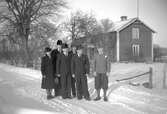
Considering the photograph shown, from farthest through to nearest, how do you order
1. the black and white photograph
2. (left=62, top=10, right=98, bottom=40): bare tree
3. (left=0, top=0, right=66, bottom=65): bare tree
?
(left=62, top=10, right=98, bottom=40): bare tree
(left=0, top=0, right=66, bottom=65): bare tree
the black and white photograph

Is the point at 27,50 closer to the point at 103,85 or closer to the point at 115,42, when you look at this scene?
the point at 115,42

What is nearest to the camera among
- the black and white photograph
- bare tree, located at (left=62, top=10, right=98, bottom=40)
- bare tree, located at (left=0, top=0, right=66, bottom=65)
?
the black and white photograph

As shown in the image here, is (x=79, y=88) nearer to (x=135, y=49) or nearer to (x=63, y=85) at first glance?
(x=63, y=85)

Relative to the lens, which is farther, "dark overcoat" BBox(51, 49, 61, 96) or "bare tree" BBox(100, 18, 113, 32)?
"bare tree" BBox(100, 18, 113, 32)

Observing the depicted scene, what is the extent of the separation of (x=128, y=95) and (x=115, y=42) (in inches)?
813

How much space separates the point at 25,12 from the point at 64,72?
1495cm

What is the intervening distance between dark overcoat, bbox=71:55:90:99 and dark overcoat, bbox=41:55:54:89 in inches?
30.0

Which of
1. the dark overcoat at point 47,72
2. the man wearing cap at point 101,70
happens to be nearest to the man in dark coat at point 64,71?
the dark overcoat at point 47,72

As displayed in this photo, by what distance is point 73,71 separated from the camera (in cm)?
655

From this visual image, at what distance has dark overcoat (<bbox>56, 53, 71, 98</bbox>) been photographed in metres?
6.54

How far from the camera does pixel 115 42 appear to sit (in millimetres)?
27203

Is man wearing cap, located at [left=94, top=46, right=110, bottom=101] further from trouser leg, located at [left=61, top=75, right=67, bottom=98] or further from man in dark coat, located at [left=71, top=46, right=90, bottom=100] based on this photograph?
trouser leg, located at [left=61, top=75, right=67, bottom=98]

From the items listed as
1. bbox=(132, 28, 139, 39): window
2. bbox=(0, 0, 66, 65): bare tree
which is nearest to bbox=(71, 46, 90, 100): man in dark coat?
bbox=(0, 0, 66, 65): bare tree

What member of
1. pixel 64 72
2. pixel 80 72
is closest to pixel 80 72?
pixel 80 72
